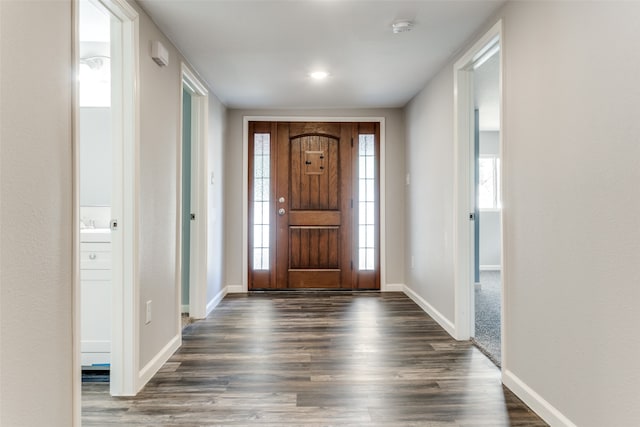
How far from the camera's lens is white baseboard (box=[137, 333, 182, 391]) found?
2246 millimetres

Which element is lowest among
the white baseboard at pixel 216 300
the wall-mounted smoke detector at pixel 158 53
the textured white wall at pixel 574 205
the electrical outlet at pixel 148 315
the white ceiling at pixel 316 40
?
the white baseboard at pixel 216 300

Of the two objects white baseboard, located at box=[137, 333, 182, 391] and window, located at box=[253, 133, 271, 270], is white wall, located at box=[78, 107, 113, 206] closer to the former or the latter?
white baseboard, located at box=[137, 333, 182, 391]

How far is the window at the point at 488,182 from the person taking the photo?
6696mm

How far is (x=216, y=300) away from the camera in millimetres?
4152

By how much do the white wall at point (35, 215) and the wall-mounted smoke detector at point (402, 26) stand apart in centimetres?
178

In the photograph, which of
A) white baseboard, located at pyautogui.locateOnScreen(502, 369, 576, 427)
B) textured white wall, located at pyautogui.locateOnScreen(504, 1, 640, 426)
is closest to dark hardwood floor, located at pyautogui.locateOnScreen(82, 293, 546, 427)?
white baseboard, located at pyautogui.locateOnScreen(502, 369, 576, 427)

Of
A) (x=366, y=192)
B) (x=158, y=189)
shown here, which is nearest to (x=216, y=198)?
(x=158, y=189)

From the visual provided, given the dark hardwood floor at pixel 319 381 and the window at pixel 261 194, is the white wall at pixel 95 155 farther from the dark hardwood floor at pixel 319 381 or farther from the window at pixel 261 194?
the window at pixel 261 194

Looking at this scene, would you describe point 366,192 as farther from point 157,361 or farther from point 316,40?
point 157,361

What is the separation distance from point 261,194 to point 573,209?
3.65 metres

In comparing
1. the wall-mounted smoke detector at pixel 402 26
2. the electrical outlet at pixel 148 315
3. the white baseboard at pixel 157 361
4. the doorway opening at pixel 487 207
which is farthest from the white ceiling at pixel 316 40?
the white baseboard at pixel 157 361

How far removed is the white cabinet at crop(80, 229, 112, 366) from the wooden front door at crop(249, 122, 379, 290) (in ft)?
8.16

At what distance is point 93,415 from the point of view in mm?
1941

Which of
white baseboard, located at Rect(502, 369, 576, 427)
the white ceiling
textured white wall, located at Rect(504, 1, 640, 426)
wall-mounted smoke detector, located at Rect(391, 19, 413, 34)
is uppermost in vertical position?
the white ceiling
